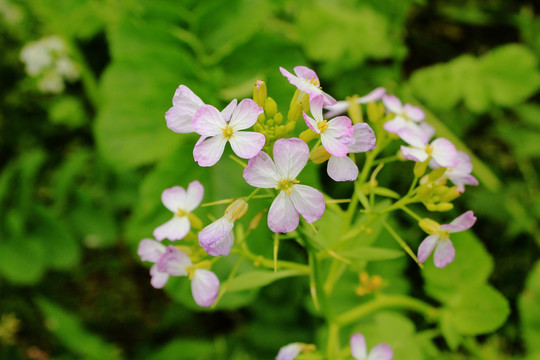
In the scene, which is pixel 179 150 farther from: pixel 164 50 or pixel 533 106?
pixel 533 106

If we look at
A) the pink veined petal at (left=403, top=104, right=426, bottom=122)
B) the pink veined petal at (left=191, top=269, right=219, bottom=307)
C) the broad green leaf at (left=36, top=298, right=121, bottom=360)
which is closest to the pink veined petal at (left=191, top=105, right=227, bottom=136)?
the pink veined petal at (left=191, top=269, right=219, bottom=307)

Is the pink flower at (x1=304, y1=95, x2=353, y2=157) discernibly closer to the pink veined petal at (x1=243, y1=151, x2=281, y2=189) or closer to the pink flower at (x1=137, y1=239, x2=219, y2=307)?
the pink veined petal at (x1=243, y1=151, x2=281, y2=189)

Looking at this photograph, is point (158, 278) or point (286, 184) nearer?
point (286, 184)

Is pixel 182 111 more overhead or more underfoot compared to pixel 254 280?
more overhead

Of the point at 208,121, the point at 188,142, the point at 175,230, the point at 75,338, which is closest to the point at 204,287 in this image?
the point at 175,230

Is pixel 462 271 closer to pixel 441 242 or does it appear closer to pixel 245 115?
pixel 441 242

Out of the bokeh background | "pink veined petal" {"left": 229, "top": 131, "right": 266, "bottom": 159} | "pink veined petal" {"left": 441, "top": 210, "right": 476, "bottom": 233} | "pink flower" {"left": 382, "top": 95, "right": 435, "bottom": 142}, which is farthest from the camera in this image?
the bokeh background

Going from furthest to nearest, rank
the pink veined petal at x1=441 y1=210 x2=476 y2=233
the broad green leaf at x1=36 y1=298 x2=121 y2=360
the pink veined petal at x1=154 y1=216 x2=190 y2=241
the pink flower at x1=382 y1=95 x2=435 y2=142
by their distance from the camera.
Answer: the broad green leaf at x1=36 y1=298 x2=121 y2=360 < the pink flower at x1=382 y1=95 x2=435 y2=142 < the pink veined petal at x1=154 y1=216 x2=190 y2=241 < the pink veined petal at x1=441 y1=210 x2=476 y2=233
